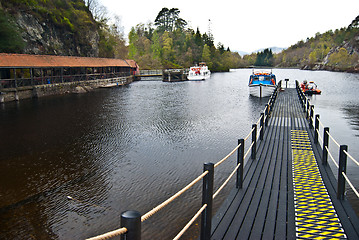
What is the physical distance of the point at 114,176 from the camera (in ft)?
36.7

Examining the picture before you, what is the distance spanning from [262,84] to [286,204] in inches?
1229

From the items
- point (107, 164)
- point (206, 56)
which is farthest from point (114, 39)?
point (107, 164)

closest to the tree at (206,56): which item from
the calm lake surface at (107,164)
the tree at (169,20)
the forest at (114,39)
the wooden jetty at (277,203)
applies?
the forest at (114,39)

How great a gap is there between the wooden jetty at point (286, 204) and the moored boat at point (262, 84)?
26.2 m

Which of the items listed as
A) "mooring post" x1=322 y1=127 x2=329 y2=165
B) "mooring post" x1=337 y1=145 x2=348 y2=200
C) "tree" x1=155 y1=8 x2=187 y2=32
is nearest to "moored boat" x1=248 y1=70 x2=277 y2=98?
"mooring post" x1=322 y1=127 x2=329 y2=165

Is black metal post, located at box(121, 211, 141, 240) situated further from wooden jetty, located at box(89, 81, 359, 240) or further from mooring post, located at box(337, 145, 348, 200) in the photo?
mooring post, located at box(337, 145, 348, 200)

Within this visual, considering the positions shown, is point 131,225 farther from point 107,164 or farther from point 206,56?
point 206,56

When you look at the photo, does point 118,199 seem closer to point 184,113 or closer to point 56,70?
point 184,113

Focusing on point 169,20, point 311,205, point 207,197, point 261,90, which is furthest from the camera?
point 169,20

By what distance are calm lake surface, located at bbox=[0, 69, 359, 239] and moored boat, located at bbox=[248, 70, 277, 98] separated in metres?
11.3

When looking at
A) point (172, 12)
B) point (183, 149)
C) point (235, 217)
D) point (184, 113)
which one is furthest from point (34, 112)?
point (172, 12)

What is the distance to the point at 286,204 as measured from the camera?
6344mm

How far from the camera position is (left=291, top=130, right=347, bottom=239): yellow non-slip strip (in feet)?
17.0

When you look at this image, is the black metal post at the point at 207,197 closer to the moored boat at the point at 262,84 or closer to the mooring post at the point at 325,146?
the mooring post at the point at 325,146
